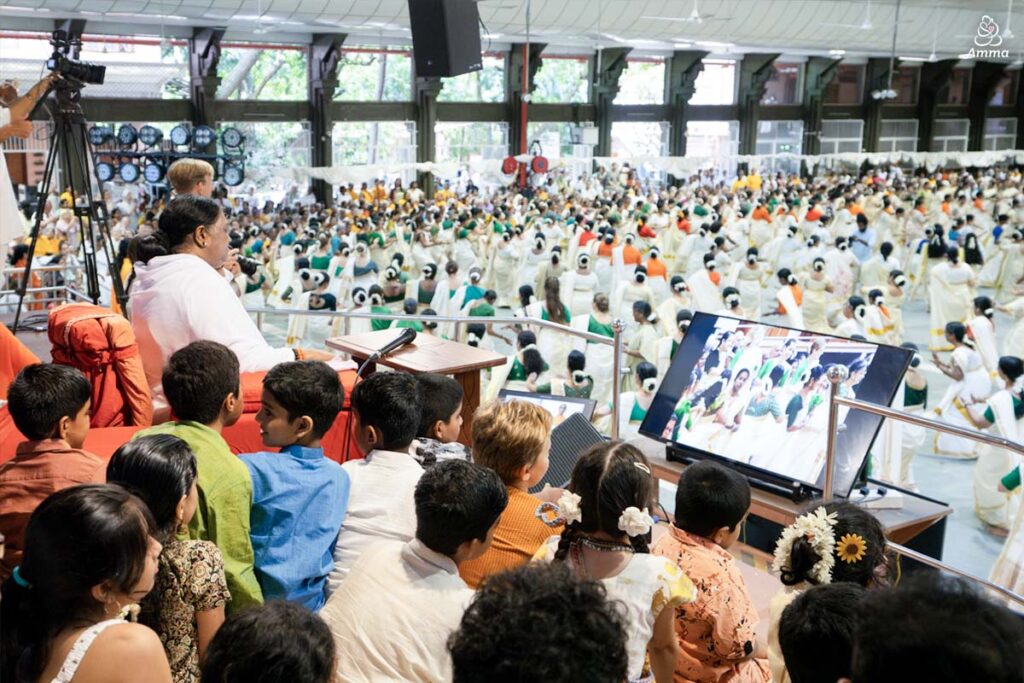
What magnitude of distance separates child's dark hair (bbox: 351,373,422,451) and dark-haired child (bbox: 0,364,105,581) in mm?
619

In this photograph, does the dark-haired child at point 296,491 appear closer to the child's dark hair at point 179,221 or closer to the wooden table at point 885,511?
the child's dark hair at point 179,221

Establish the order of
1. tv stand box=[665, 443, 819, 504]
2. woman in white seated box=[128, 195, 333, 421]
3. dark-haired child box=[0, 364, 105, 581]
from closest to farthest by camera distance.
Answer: dark-haired child box=[0, 364, 105, 581] < woman in white seated box=[128, 195, 333, 421] < tv stand box=[665, 443, 819, 504]

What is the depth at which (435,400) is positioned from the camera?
111 inches

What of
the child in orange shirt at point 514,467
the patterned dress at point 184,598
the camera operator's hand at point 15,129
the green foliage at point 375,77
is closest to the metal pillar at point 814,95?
the green foliage at point 375,77

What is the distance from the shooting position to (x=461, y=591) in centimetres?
200

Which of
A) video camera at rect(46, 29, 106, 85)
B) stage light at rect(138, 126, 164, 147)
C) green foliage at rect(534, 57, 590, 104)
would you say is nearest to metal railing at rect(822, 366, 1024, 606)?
video camera at rect(46, 29, 106, 85)

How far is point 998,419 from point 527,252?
743cm

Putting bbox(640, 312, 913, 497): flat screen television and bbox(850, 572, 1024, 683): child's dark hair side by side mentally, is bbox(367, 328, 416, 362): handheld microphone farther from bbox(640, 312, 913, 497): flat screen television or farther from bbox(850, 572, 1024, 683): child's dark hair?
bbox(850, 572, 1024, 683): child's dark hair

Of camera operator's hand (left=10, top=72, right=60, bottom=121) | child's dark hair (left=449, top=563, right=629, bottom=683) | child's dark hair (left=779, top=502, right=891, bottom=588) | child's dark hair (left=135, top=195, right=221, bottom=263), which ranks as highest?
camera operator's hand (left=10, top=72, right=60, bottom=121)

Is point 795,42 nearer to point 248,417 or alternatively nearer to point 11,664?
point 248,417

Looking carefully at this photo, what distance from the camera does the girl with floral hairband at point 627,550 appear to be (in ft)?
6.83

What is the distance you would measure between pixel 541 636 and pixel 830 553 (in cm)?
120

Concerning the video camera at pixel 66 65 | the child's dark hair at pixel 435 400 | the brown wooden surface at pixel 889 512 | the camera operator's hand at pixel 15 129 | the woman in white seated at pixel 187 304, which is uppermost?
the video camera at pixel 66 65

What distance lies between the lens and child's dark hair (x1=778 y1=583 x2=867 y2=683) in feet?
5.41
